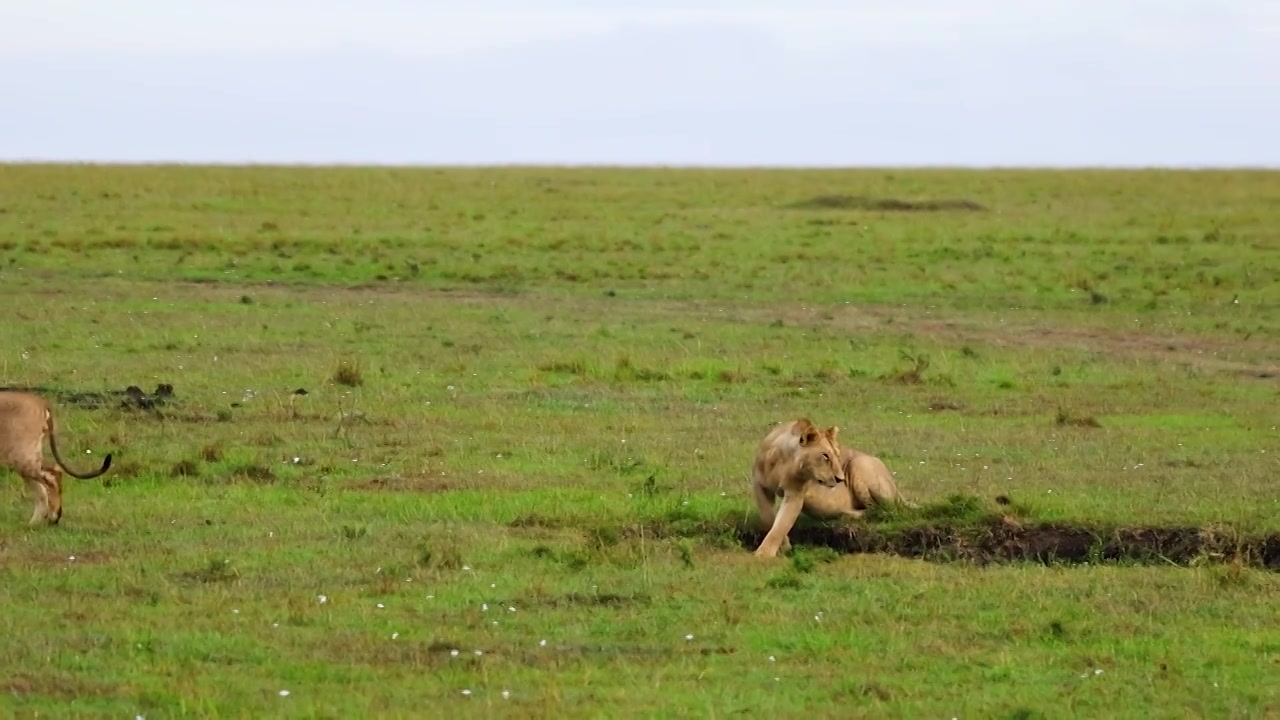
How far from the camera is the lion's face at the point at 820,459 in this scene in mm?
9969

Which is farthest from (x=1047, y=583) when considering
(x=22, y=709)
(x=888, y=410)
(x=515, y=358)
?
(x=515, y=358)

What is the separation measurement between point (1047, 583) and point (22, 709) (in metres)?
4.92

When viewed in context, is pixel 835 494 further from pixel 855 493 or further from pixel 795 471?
pixel 795 471

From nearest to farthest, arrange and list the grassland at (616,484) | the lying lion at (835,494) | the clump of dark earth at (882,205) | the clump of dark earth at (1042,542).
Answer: the grassland at (616,484) → the clump of dark earth at (1042,542) → the lying lion at (835,494) → the clump of dark earth at (882,205)

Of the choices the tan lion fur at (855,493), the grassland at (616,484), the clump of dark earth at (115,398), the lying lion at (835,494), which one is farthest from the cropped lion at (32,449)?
the tan lion fur at (855,493)

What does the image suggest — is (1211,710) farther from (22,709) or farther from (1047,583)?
(22,709)

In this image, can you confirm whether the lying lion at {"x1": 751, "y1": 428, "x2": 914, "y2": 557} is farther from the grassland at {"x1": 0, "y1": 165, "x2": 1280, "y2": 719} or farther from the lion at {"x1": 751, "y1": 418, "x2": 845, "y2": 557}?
the grassland at {"x1": 0, "y1": 165, "x2": 1280, "y2": 719}

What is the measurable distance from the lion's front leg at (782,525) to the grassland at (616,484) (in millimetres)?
130

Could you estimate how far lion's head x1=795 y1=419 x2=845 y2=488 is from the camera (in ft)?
32.7

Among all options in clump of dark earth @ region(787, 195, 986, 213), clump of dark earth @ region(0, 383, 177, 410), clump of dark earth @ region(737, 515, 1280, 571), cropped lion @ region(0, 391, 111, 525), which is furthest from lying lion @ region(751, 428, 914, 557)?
clump of dark earth @ region(787, 195, 986, 213)

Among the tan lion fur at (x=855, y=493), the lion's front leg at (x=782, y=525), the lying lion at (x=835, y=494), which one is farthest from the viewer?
the tan lion fur at (x=855, y=493)

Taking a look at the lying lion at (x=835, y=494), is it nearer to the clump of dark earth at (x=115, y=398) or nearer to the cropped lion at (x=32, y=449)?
the cropped lion at (x=32, y=449)

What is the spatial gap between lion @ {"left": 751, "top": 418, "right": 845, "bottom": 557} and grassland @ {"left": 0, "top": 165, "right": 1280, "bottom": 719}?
0.18m

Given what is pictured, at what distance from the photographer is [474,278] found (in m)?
27.3
